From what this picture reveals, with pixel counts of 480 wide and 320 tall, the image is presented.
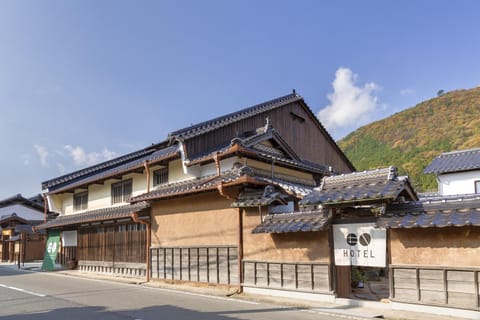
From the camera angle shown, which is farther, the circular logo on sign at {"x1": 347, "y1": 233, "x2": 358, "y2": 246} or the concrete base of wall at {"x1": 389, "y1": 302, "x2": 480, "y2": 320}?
the circular logo on sign at {"x1": 347, "y1": 233, "x2": 358, "y2": 246}

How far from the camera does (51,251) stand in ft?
86.5

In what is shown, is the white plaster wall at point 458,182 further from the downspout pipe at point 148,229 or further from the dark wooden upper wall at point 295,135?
the downspout pipe at point 148,229

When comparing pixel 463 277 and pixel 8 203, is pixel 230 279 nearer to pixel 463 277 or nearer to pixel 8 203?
pixel 463 277

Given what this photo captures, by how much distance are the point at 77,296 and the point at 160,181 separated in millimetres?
7239

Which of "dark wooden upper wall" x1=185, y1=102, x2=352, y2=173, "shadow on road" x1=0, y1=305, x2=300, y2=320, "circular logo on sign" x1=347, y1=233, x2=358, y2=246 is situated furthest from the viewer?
"dark wooden upper wall" x1=185, y1=102, x2=352, y2=173

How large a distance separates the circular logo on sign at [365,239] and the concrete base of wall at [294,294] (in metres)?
1.73

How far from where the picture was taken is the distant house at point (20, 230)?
33900 mm

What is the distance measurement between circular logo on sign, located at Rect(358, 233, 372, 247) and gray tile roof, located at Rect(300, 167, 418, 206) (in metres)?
0.92

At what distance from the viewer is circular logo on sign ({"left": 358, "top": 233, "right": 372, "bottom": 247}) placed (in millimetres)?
10461

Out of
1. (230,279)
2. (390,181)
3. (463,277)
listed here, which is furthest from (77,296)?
(463,277)

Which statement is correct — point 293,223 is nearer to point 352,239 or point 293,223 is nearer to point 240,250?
point 352,239

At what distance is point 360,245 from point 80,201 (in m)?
21.5

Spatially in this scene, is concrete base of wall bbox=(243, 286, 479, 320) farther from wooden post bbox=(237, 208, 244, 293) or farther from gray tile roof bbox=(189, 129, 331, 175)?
gray tile roof bbox=(189, 129, 331, 175)

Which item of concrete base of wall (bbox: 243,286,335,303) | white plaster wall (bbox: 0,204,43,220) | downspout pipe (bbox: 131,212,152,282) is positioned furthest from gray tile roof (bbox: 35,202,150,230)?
white plaster wall (bbox: 0,204,43,220)
